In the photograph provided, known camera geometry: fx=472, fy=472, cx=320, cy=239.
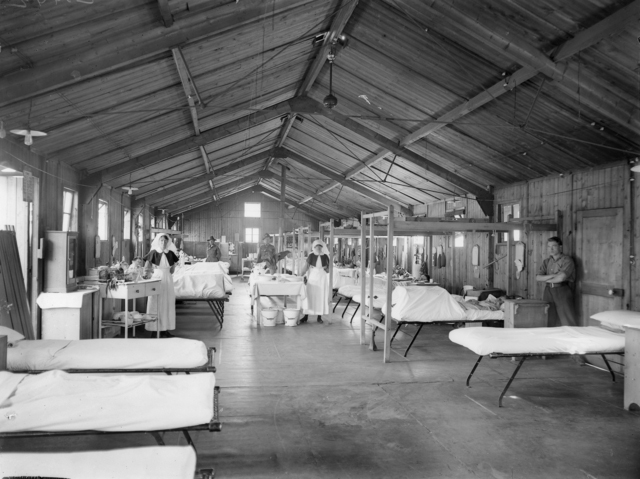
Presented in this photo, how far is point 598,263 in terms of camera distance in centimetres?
724

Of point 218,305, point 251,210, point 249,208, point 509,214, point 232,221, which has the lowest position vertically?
point 218,305

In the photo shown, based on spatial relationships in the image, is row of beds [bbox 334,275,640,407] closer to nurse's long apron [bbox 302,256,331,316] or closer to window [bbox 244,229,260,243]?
nurse's long apron [bbox 302,256,331,316]

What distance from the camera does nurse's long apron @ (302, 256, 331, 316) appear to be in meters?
9.59

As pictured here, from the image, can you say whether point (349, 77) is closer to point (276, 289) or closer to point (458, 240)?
point (276, 289)

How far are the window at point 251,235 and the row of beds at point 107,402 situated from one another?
21369 millimetres

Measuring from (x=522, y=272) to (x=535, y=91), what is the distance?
4.06m

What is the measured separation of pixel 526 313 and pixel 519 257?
2.68 m

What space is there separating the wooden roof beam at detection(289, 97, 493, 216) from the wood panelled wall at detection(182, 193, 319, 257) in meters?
14.6

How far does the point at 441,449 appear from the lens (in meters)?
3.67

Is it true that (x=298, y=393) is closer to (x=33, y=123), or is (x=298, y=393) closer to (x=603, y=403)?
(x=603, y=403)

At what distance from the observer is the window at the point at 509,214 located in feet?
32.2

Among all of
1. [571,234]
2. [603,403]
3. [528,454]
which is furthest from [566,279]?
[528,454]

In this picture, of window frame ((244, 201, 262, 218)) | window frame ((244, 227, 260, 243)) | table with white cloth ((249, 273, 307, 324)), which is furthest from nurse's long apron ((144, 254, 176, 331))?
window frame ((244, 201, 262, 218))

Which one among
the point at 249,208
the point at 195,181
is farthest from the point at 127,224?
the point at 249,208
